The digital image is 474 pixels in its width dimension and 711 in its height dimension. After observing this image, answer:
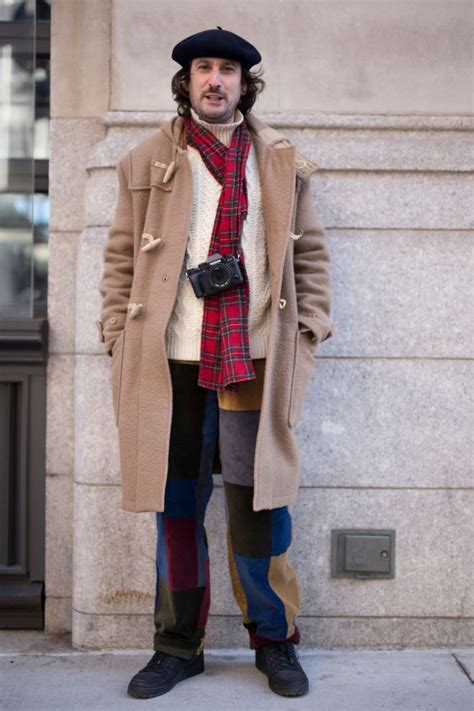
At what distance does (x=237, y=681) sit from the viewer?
12.1 feet

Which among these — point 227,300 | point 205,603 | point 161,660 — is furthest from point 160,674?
point 227,300

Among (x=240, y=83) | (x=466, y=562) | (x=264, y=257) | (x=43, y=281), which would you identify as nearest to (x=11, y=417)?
(x=43, y=281)

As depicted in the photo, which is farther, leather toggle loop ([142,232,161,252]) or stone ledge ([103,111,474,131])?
stone ledge ([103,111,474,131])

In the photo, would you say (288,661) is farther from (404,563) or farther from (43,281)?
(43,281)

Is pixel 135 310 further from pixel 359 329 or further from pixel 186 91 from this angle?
pixel 359 329

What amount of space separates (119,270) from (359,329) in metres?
1.05

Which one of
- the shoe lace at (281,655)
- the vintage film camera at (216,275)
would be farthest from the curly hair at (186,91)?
the shoe lace at (281,655)

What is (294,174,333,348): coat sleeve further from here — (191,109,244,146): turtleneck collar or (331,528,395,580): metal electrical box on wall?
(331,528,395,580): metal electrical box on wall

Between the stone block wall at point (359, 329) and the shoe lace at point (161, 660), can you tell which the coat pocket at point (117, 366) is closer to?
the stone block wall at point (359, 329)

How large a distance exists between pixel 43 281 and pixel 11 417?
606 millimetres

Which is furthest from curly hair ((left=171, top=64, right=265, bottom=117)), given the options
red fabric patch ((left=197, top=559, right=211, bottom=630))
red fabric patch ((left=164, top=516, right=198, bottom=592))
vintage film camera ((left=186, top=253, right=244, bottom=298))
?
red fabric patch ((left=197, top=559, right=211, bottom=630))

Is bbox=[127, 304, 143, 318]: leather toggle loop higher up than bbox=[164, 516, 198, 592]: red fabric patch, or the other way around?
bbox=[127, 304, 143, 318]: leather toggle loop

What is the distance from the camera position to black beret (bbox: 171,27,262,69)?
133 inches

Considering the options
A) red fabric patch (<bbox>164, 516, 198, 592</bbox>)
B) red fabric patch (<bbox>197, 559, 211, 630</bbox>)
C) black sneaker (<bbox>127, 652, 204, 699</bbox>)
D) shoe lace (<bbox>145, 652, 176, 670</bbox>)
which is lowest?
black sneaker (<bbox>127, 652, 204, 699</bbox>)
